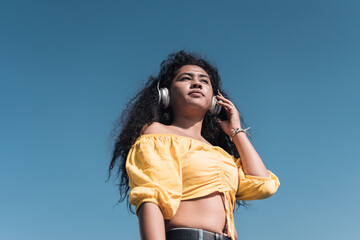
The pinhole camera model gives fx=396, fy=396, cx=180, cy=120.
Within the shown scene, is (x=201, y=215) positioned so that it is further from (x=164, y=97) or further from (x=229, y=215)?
(x=164, y=97)

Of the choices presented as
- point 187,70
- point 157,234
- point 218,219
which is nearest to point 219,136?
point 187,70

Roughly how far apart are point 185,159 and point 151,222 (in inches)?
29.4

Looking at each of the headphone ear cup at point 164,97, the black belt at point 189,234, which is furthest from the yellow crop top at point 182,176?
the headphone ear cup at point 164,97

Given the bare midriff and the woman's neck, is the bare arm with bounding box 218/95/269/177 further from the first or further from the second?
the bare midriff

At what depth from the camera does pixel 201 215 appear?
3.21 m

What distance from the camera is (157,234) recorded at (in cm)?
289

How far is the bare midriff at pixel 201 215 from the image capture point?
10.4ft

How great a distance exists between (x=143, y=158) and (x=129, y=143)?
818 millimetres

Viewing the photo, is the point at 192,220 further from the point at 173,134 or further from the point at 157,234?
the point at 173,134

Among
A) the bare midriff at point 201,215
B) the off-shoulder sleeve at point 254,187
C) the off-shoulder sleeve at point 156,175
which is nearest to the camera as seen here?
the off-shoulder sleeve at point 156,175

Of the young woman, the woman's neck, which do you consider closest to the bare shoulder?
the young woman

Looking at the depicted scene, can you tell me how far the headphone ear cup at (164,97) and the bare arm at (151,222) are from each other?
1.45m

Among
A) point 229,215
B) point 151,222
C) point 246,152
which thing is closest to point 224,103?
point 246,152

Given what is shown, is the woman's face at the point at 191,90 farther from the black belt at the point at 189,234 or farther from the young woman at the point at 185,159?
the black belt at the point at 189,234
